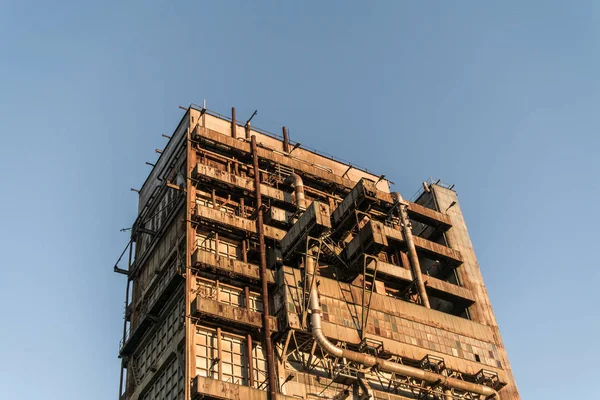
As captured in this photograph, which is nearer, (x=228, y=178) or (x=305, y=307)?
(x=305, y=307)

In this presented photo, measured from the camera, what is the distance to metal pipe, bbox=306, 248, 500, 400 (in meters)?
59.9

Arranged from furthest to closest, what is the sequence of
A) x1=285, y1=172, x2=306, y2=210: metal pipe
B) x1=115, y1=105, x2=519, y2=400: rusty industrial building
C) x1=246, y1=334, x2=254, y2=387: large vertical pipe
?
1. x1=285, y1=172, x2=306, y2=210: metal pipe
2. x1=115, y1=105, x2=519, y2=400: rusty industrial building
3. x1=246, y1=334, x2=254, y2=387: large vertical pipe

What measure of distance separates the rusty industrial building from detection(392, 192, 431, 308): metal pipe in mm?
155

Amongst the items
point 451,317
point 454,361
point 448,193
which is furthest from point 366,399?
point 448,193

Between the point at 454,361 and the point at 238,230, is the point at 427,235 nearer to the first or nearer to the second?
the point at 454,361

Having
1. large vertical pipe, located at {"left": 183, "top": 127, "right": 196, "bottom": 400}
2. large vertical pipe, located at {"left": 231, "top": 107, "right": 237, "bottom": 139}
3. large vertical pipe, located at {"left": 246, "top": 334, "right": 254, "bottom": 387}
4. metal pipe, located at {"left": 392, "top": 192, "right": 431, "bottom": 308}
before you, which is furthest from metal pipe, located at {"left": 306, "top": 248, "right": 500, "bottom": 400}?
large vertical pipe, located at {"left": 231, "top": 107, "right": 237, "bottom": 139}

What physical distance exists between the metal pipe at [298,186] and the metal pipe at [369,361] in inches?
265

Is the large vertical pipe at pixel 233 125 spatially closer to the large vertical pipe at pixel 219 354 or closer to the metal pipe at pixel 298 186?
the metal pipe at pixel 298 186

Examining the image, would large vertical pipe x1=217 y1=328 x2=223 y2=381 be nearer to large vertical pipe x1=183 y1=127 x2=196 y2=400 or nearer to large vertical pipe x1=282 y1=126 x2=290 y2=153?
large vertical pipe x1=183 y1=127 x2=196 y2=400

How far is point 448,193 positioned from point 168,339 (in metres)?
42.9

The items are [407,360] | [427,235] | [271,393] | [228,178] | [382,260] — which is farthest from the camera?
[427,235]

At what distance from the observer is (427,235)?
85125 mm

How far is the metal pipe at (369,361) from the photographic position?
196 ft

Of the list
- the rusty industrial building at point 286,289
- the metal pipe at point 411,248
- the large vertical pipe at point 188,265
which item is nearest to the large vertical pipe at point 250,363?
the rusty industrial building at point 286,289
